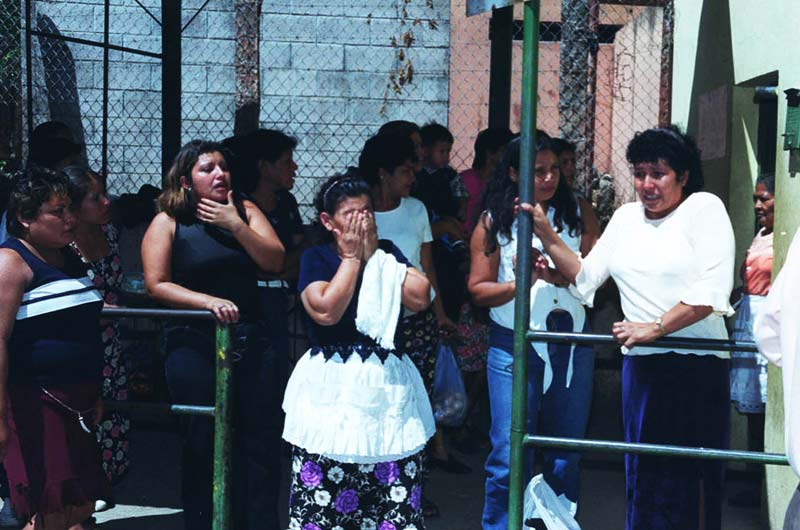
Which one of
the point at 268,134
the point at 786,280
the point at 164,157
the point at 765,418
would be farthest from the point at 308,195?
the point at 786,280

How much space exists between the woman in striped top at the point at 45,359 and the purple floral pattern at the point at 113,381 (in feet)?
3.89

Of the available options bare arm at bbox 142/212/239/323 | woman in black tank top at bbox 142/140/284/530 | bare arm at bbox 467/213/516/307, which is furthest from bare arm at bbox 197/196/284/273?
bare arm at bbox 467/213/516/307

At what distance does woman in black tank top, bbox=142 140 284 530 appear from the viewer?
14.6ft

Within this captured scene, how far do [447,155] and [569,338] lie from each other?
3745mm

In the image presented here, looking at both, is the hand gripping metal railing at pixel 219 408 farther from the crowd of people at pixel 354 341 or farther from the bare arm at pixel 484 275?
the bare arm at pixel 484 275

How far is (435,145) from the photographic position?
7.41 m

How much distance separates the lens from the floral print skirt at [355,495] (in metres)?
4.08

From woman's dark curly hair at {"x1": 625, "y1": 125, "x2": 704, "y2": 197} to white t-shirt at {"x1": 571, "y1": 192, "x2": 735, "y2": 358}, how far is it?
0.10 metres

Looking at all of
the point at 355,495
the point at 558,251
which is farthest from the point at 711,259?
the point at 355,495

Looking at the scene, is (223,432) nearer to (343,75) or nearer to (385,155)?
(385,155)

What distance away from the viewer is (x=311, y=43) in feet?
41.9

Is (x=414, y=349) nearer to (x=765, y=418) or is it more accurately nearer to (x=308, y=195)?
(x=765, y=418)

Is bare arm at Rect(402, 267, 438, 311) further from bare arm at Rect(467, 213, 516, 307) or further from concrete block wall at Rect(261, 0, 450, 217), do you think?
concrete block wall at Rect(261, 0, 450, 217)

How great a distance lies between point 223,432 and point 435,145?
363cm
